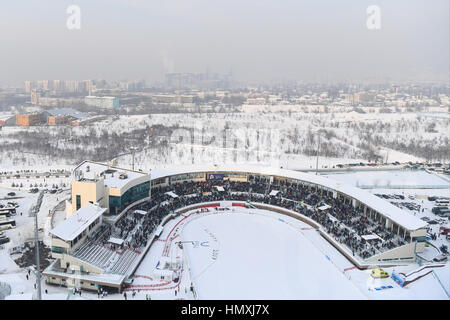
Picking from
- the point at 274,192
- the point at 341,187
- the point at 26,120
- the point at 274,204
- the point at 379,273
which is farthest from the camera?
the point at 26,120

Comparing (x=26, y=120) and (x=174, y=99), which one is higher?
(x=174, y=99)

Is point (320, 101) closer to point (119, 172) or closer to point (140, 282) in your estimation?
point (119, 172)

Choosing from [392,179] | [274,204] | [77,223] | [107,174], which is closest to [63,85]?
[107,174]

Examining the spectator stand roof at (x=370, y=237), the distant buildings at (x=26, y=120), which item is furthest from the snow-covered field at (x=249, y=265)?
the distant buildings at (x=26, y=120)

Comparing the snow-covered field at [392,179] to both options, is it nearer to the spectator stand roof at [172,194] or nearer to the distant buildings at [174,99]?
the spectator stand roof at [172,194]

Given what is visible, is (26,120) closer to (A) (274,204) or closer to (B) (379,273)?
(A) (274,204)

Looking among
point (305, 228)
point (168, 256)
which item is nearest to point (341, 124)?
point (305, 228)
